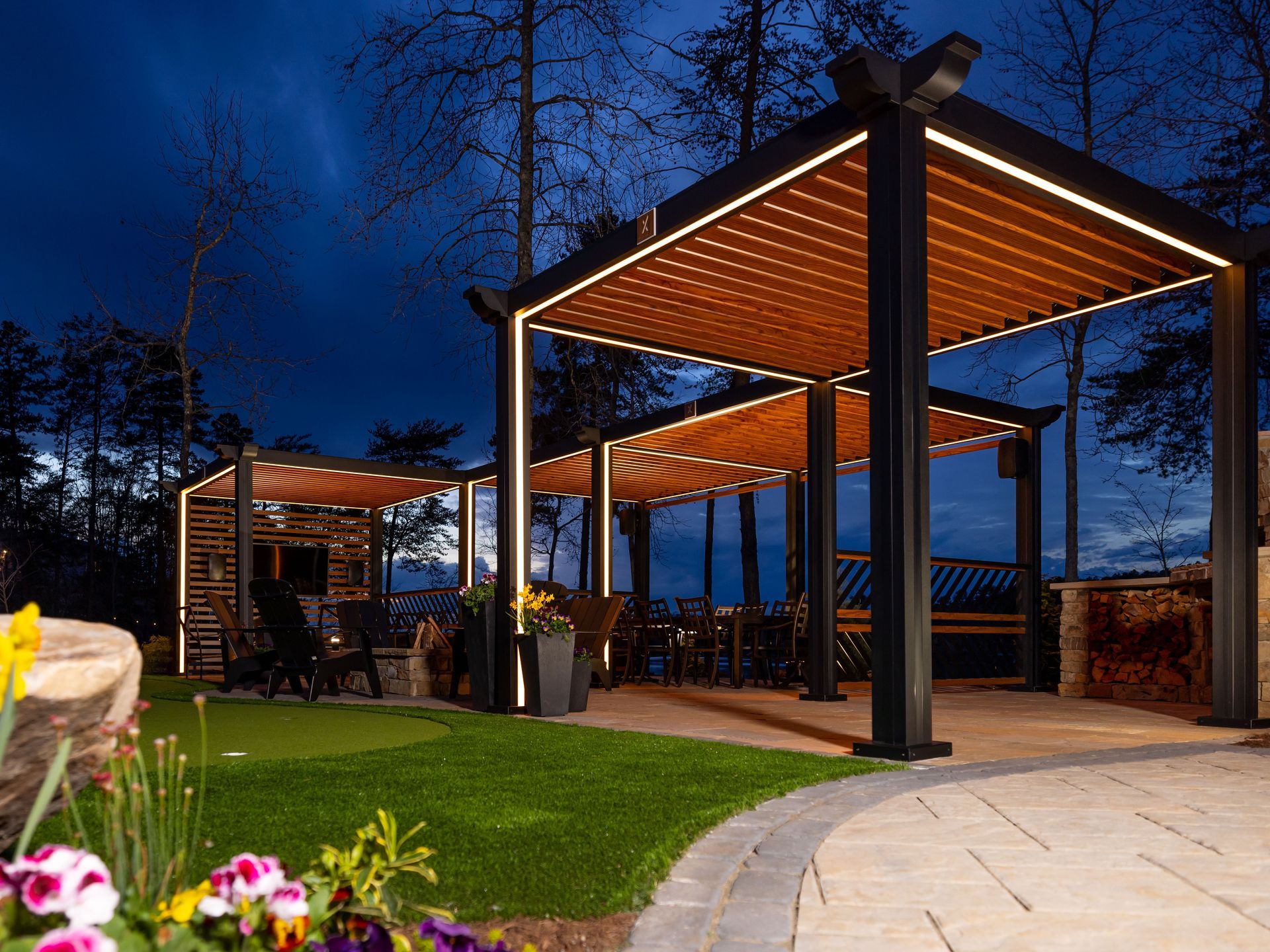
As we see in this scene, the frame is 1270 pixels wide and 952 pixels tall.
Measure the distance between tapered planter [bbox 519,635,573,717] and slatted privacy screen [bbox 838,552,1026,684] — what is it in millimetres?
3034

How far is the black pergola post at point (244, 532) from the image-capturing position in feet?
34.8

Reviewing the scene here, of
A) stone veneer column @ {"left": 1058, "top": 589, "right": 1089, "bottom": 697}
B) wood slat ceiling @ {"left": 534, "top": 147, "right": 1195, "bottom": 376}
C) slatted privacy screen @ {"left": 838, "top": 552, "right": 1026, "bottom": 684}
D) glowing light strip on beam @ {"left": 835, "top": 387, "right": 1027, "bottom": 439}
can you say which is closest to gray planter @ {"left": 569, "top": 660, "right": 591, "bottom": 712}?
wood slat ceiling @ {"left": 534, "top": 147, "right": 1195, "bottom": 376}

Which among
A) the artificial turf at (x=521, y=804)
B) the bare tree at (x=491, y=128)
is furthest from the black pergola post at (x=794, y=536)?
the artificial turf at (x=521, y=804)

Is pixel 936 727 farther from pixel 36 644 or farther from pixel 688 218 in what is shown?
pixel 36 644

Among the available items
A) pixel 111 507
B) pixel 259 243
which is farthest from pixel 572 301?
pixel 111 507

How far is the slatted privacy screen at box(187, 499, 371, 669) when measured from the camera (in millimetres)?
13828

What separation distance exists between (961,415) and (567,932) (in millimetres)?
7823

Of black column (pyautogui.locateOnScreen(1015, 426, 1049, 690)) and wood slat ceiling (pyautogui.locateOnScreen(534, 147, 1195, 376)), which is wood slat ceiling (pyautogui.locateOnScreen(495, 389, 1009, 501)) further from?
wood slat ceiling (pyautogui.locateOnScreen(534, 147, 1195, 376))

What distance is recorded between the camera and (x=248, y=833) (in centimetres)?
250

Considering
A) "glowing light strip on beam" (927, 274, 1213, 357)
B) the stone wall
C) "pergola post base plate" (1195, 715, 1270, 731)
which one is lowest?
the stone wall

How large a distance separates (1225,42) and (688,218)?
8.86 metres

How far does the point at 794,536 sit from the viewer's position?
12.4 meters

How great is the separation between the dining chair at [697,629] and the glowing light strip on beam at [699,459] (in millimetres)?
2041

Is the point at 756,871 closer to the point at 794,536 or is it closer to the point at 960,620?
the point at 960,620
